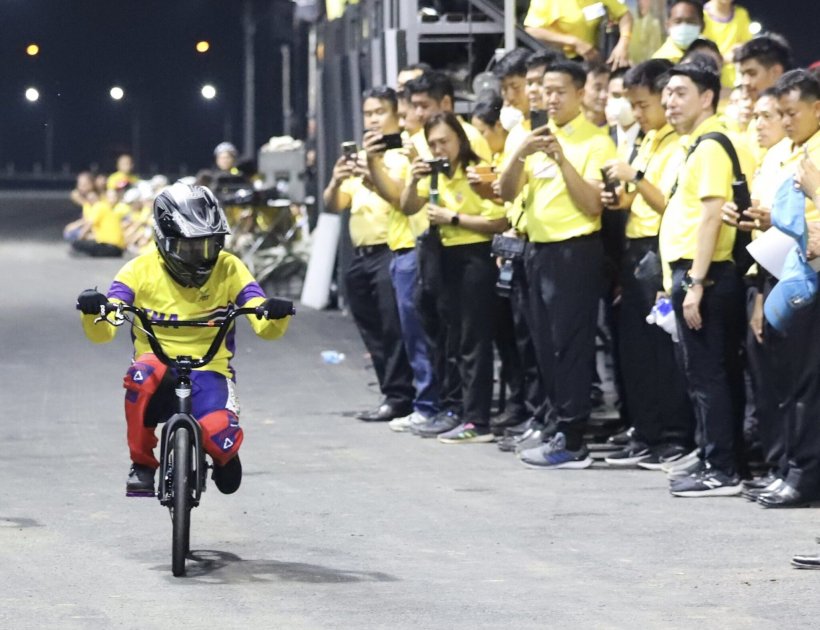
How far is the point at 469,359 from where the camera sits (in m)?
11.7

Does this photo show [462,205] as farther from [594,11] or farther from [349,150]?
[594,11]

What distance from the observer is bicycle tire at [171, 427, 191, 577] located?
7.44 metres

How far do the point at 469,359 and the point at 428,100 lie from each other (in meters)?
1.72

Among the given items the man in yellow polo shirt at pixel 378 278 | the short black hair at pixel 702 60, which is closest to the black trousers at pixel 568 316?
the short black hair at pixel 702 60

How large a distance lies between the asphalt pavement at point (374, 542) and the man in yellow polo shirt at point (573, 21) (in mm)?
3213

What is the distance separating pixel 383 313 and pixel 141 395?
16.2ft

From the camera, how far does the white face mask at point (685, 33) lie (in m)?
12.2

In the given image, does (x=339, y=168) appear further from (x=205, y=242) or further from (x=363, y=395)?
(x=205, y=242)

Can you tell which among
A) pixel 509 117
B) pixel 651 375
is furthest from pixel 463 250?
pixel 651 375

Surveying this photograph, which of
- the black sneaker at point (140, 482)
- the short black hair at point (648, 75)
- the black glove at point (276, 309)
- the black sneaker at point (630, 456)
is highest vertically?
the short black hair at point (648, 75)

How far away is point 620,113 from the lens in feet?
37.6

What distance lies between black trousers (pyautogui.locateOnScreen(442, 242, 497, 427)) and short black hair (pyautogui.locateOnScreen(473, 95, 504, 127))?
90 centimetres

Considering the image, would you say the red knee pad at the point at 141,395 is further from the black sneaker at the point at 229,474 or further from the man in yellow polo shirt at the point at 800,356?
the man in yellow polo shirt at the point at 800,356

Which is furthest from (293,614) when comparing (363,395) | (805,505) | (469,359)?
(363,395)
